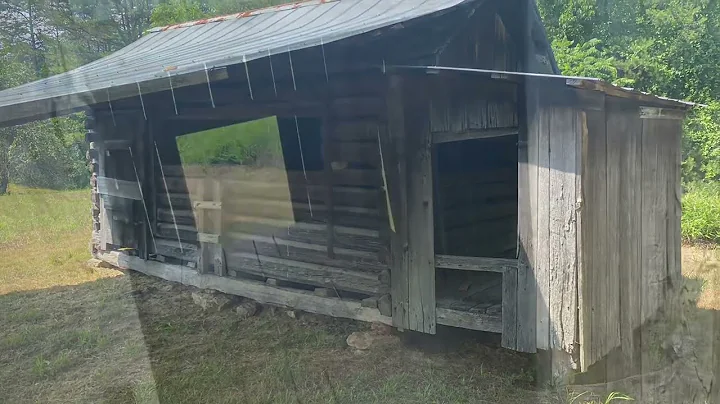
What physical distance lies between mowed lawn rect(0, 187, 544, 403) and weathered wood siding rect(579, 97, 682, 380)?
0.79m

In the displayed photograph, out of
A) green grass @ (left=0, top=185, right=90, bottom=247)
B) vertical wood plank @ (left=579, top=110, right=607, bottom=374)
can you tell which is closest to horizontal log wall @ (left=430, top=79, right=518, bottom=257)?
vertical wood plank @ (left=579, top=110, right=607, bottom=374)

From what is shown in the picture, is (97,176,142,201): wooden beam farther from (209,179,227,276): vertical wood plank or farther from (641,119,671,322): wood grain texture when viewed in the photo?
(641,119,671,322): wood grain texture

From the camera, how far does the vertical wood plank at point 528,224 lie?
4598 mm

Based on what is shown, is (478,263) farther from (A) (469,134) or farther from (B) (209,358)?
(B) (209,358)

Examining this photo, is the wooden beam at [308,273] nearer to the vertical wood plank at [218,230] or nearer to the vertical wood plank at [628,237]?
the vertical wood plank at [218,230]

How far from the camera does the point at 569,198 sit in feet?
14.3

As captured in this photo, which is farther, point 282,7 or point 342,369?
point 282,7

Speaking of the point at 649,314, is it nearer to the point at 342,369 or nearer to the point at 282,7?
the point at 342,369

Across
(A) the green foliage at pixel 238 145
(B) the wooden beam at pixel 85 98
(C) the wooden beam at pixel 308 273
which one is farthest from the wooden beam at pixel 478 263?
(B) the wooden beam at pixel 85 98

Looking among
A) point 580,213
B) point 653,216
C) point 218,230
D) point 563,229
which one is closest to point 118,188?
point 218,230

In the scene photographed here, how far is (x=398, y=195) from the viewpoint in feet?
18.1

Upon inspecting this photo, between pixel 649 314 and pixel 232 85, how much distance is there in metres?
4.84

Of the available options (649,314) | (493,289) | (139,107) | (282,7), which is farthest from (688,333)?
(139,107)

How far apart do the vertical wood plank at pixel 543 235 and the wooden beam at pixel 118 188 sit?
19.8 ft
